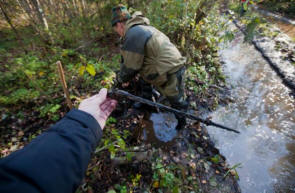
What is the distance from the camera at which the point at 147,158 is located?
2.56 m

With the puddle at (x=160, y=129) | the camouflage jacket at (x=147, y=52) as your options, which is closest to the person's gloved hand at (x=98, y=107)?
the camouflage jacket at (x=147, y=52)

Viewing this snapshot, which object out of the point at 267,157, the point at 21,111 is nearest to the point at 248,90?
the point at 267,157

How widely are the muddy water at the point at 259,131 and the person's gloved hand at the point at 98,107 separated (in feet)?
10.0

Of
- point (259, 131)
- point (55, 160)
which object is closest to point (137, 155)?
point (55, 160)

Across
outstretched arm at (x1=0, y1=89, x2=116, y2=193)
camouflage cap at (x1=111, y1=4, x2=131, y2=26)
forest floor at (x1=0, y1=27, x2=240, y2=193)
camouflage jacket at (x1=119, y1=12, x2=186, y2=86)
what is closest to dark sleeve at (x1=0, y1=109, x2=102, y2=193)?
outstretched arm at (x1=0, y1=89, x2=116, y2=193)

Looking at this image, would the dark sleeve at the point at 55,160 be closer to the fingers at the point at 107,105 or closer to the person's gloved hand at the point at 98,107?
the person's gloved hand at the point at 98,107

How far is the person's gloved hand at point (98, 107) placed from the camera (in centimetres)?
142

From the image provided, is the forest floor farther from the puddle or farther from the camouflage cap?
the camouflage cap

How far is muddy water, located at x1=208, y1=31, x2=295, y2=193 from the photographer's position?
3082mm

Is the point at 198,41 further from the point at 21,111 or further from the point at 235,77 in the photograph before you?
the point at 21,111

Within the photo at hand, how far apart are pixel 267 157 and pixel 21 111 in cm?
546

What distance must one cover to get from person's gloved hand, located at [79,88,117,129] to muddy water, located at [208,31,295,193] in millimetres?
3057

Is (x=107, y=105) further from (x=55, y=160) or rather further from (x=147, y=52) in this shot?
(x=147, y=52)

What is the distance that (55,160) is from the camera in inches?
34.3
